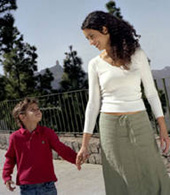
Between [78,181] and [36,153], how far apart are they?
230cm

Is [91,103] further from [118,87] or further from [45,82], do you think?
[45,82]

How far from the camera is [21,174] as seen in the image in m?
2.51

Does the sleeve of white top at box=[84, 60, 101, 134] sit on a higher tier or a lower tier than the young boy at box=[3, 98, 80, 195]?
higher

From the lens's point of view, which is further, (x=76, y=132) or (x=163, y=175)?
(x=76, y=132)

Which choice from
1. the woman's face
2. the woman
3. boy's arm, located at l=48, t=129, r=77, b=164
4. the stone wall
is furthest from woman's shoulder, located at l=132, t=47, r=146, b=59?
the stone wall

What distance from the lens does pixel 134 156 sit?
2193 millimetres

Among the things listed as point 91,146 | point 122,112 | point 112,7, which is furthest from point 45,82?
point 122,112

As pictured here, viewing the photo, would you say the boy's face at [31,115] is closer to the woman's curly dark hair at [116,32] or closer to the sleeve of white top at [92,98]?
the sleeve of white top at [92,98]

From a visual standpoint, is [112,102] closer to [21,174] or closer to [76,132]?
[21,174]

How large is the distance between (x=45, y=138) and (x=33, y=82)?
50.2 ft

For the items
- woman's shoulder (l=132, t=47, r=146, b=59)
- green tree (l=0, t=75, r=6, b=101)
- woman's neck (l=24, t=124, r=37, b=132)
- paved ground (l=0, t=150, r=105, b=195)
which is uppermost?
green tree (l=0, t=75, r=6, b=101)

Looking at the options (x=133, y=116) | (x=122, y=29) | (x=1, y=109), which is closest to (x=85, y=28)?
(x=122, y=29)

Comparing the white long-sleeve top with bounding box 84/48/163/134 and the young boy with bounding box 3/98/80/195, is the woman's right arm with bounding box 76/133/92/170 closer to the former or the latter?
the white long-sleeve top with bounding box 84/48/163/134

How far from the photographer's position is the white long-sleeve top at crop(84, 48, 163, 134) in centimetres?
216
